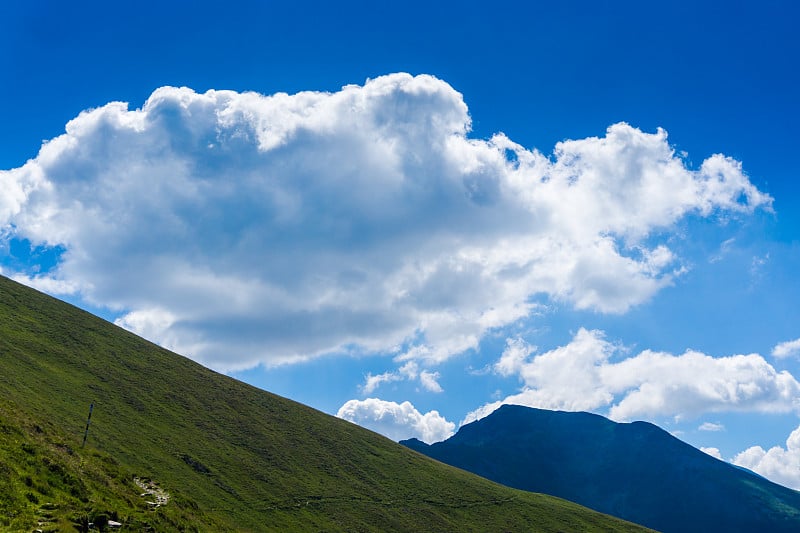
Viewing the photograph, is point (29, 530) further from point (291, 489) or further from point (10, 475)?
point (291, 489)

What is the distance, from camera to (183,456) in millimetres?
86125

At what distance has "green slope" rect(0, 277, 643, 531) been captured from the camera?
35781 mm

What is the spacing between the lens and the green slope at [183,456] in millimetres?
35781

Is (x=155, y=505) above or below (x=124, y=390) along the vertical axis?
below

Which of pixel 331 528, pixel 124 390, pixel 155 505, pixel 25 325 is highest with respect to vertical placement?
pixel 25 325

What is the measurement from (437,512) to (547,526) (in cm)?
2683

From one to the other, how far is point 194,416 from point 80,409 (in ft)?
81.7

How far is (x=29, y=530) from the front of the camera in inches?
1009

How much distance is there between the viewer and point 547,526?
393ft

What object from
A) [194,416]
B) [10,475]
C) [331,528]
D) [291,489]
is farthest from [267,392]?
[10,475]

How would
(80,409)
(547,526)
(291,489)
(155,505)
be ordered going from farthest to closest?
(547,526) < (291,489) < (80,409) < (155,505)

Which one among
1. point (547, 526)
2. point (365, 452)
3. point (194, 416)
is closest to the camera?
point (194, 416)

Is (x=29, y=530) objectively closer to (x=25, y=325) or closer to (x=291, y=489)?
(x=291, y=489)

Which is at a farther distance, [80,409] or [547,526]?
[547,526]
